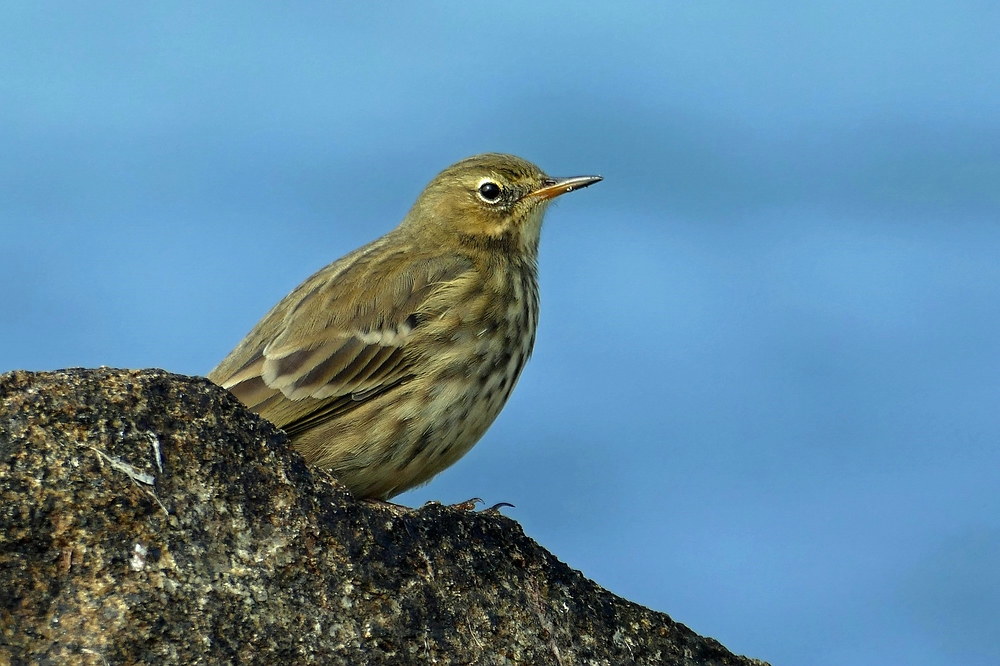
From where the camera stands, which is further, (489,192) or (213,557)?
(489,192)

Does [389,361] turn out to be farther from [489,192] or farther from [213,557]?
[213,557]

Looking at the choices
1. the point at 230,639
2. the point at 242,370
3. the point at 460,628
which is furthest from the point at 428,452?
the point at 230,639

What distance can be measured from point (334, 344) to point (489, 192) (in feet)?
7.05

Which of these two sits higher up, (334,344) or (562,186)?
(562,186)

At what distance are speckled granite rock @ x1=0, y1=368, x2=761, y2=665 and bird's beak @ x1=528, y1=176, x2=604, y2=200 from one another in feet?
14.1

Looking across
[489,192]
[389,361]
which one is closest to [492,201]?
[489,192]

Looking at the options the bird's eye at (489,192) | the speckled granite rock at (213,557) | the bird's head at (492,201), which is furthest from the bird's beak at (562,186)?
the speckled granite rock at (213,557)

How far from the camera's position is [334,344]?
23.4 feet

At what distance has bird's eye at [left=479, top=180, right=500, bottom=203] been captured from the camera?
873 centimetres

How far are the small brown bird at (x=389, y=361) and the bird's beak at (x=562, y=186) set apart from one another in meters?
0.90

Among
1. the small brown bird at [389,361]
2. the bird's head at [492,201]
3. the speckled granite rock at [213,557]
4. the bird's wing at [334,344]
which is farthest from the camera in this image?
the bird's head at [492,201]

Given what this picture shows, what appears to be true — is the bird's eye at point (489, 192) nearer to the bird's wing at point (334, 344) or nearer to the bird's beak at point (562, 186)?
the bird's beak at point (562, 186)

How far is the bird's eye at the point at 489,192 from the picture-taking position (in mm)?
8727

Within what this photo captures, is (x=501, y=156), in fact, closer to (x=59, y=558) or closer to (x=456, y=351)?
(x=456, y=351)
